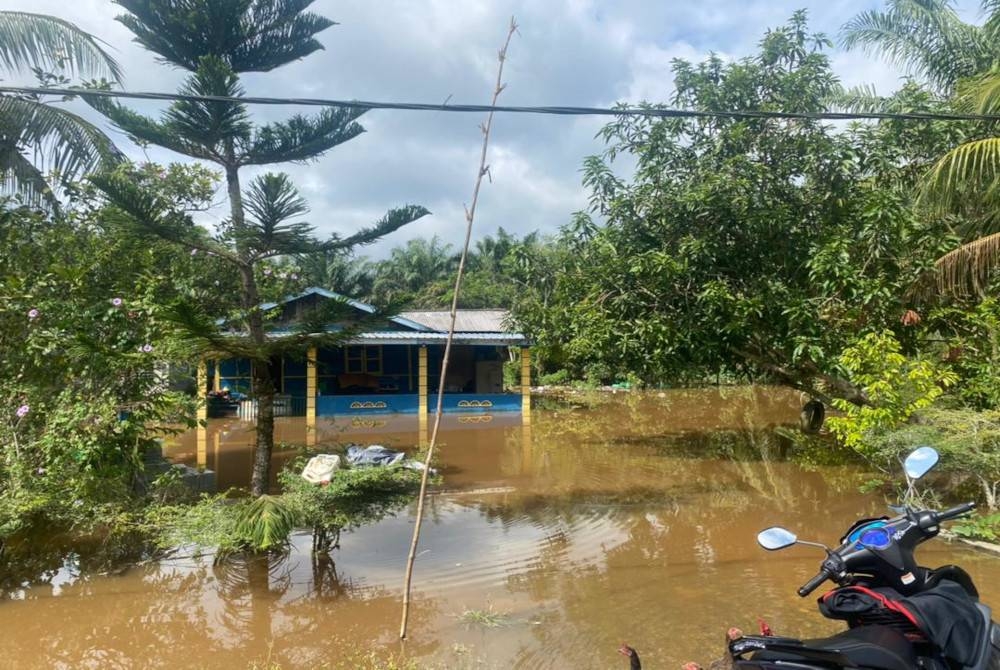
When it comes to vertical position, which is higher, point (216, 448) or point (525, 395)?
point (525, 395)

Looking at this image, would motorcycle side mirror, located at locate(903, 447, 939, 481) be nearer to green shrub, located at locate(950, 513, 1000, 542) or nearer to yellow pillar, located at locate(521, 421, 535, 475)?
green shrub, located at locate(950, 513, 1000, 542)

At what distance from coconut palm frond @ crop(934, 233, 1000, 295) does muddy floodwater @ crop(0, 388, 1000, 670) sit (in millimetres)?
2879

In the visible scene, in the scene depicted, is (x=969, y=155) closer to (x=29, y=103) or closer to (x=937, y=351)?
(x=937, y=351)

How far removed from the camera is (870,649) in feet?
6.75

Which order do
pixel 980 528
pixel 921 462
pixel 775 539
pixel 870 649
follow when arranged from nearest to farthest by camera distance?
1. pixel 870 649
2. pixel 775 539
3. pixel 921 462
4. pixel 980 528

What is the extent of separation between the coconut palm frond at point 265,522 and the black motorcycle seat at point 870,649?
377 centimetres

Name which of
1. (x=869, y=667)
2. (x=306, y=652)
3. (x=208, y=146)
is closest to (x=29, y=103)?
(x=208, y=146)

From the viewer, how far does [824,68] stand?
9547 mm

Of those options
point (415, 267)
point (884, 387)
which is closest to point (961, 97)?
point (884, 387)

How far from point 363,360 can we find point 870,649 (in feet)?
58.0

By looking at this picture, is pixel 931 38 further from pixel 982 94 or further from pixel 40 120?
pixel 40 120

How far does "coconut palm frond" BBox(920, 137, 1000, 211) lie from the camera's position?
7.42 m

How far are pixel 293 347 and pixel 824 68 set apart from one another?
8.57 m

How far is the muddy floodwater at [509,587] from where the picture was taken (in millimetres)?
4289
